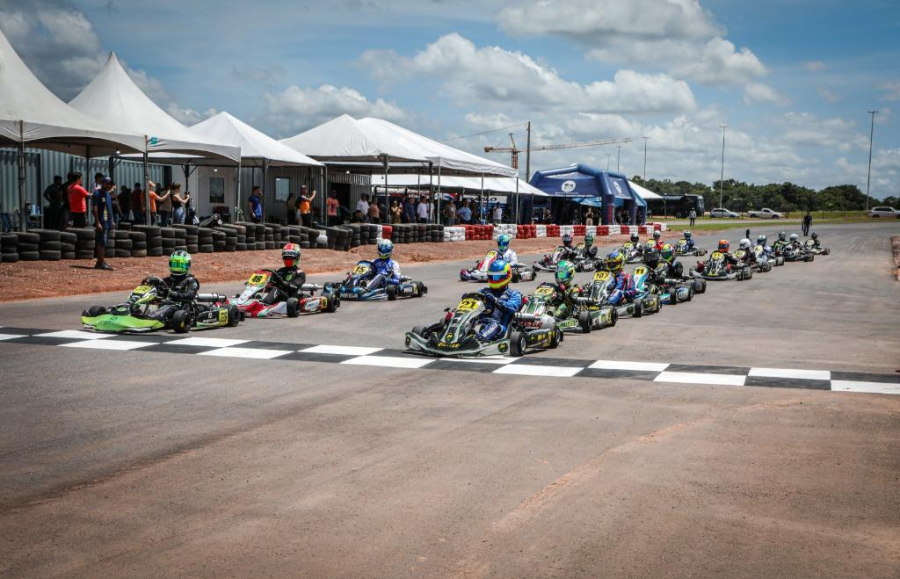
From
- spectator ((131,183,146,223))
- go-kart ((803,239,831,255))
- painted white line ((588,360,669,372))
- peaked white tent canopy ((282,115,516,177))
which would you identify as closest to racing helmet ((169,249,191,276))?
painted white line ((588,360,669,372))

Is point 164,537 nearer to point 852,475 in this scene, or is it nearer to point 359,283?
point 852,475

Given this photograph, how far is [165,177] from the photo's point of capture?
93.3ft

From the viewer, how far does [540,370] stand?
29.6 feet

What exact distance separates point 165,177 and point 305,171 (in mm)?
Result: 5225

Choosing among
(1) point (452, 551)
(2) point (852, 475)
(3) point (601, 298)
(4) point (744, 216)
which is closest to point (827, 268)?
(3) point (601, 298)

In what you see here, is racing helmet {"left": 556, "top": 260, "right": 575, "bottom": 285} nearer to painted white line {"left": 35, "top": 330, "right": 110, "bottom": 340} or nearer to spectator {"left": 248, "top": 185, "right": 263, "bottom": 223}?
painted white line {"left": 35, "top": 330, "right": 110, "bottom": 340}

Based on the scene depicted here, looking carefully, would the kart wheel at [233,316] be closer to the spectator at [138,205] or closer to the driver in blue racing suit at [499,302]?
the driver in blue racing suit at [499,302]

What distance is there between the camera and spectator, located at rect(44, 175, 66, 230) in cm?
1936

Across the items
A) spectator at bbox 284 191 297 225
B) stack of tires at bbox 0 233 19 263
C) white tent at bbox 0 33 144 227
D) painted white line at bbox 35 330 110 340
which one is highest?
white tent at bbox 0 33 144 227

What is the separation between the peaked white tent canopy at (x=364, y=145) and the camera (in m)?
28.1

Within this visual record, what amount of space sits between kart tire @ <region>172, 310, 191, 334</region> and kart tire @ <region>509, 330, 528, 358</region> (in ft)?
13.4

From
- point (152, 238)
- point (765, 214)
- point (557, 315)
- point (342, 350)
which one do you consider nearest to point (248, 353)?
point (342, 350)

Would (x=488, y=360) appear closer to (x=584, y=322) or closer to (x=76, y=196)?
(x=584, y=322)

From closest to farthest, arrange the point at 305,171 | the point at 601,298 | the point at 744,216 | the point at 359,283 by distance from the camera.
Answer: the point at 601,298 < the point at 359,283 < the point at 305,171 < the point at 744,216
